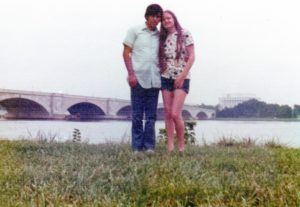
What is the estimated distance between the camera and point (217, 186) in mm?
3016

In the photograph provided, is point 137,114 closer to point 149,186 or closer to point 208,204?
point 149,186

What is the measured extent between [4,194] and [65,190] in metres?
0.35

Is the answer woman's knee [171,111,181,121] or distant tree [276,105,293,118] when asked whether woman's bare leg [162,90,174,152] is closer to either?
woman's knee [171,111,181,121]

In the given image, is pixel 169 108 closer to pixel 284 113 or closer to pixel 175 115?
pixel 175 115

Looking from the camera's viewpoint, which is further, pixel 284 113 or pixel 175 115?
pixel 284 113

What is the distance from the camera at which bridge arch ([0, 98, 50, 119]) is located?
106 feet

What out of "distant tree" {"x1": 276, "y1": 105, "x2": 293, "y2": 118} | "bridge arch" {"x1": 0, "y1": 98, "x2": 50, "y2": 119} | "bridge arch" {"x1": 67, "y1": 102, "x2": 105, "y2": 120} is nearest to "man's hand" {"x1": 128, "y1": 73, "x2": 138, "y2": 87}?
"distant tree" {"x1": 276, "y1": 105, "x2": 293, "y2": 118}

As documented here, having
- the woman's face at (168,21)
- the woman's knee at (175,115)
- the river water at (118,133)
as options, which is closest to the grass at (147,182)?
the woman's knee at (175,115)

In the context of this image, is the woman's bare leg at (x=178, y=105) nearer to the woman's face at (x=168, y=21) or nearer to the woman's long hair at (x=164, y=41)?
the woman's long hair at (x=164, y=41)

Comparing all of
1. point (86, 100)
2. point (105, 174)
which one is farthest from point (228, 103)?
point (105, 174)

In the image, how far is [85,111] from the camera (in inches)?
1473

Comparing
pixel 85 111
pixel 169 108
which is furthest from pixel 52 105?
pixel 169 108

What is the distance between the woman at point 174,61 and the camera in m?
5.14

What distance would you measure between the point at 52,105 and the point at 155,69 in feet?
95.5
